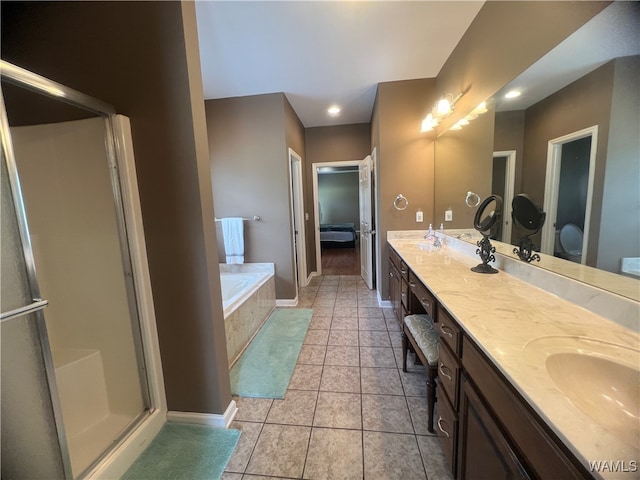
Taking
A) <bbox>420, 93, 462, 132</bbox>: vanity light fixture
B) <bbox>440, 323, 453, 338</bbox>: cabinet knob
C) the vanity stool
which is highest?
<bbox>420, 93, 462, 132</bbox>: vanity light fixture

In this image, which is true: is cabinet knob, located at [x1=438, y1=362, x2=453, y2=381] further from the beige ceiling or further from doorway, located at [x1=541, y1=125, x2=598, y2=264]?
the beige ceiling

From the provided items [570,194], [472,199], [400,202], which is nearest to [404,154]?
[400,202]

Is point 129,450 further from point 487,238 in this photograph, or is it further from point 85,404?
point 487,238

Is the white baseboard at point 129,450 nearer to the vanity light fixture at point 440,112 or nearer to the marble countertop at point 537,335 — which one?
the marble countertop at point 537,335

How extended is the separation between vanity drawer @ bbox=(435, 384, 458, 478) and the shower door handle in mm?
1647

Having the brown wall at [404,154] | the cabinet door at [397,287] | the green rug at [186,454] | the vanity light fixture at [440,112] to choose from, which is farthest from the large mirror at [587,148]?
the green rug at [186,454]

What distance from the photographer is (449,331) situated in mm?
1088

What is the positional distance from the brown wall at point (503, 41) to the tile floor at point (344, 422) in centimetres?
213

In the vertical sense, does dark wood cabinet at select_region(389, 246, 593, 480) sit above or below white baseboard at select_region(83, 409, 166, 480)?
above

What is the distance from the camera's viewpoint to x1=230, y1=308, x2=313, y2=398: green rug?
1.80m

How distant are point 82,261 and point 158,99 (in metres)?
1.11

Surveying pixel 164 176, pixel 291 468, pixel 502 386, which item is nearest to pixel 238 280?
pixel 164 176

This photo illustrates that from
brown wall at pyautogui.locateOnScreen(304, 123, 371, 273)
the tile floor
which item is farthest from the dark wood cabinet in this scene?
brown wall at pyautogui.locateOnScreen(304, 123, 371, 273)

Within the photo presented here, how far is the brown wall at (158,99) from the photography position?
1.29 metres
